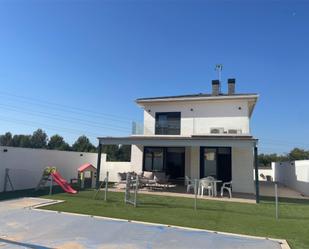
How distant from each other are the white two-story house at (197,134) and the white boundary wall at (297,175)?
3358 mm

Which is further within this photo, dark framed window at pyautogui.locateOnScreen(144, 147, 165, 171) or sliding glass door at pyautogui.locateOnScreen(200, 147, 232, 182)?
dark framed window at pyautogui.locateOnScreen(144, 147, 165, 171)

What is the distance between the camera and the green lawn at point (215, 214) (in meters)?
7.98

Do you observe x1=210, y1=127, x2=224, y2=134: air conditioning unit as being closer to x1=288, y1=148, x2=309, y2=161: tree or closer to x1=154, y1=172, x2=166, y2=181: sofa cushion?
x1=154, y1=172, x2=166, y2=181: sofa cushion

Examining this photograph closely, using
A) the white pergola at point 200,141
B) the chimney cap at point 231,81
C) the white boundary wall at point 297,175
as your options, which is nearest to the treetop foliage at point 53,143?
the white boundary wall at point 297,175

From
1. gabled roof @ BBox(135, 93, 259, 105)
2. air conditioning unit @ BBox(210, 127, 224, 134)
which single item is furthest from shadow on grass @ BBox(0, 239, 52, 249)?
gabled roof @ BBox(135, 93, 259, 105)

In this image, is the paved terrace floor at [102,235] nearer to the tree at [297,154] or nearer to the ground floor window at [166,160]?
the ground floor window at [166,160]

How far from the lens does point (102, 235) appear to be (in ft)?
23.6

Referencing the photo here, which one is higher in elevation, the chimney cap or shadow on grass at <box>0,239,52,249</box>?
the chimney cap

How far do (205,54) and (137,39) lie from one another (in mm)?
4391

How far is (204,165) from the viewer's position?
1862 cm

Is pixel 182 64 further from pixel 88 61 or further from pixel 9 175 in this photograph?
pixel 9 175

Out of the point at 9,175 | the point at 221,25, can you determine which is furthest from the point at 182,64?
the point at 9,175

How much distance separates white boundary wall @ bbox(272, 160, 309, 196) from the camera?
1816 cm

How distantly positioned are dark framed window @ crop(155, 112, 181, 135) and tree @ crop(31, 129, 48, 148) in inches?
2783
